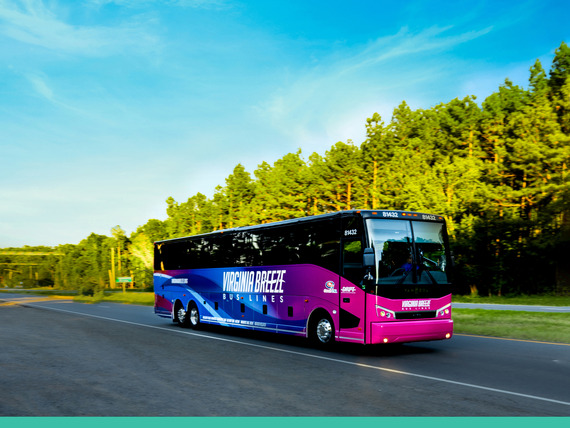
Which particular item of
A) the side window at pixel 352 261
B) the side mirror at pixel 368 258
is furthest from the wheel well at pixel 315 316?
the side mirror at pixel 368 258

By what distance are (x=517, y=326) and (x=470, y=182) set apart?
2951 cm

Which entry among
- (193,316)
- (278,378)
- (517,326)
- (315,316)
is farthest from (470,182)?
(278,378)

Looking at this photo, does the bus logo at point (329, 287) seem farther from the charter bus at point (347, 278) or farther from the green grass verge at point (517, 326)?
the green grass verge at point (517, 326)

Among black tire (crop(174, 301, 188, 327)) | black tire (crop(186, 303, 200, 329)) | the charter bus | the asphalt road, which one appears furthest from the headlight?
black tire (crop(174, 301, 188, 327))

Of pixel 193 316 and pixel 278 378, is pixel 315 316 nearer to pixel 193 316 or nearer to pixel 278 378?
pixel 278 378

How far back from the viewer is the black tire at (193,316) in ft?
68.8

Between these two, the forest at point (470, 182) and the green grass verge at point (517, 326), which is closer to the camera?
the green grass verge at point (517, 326)

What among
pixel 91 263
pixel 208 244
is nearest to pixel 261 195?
pixel 208 244

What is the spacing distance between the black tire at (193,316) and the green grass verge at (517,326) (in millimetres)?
9008

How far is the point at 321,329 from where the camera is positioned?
14.2 meters

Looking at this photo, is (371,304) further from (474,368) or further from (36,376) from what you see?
(36,376)

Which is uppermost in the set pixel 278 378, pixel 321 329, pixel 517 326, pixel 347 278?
pixel 347 278

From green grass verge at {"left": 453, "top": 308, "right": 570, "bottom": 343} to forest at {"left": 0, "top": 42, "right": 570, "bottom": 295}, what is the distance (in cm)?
2046

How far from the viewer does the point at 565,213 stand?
4116 centimetres
